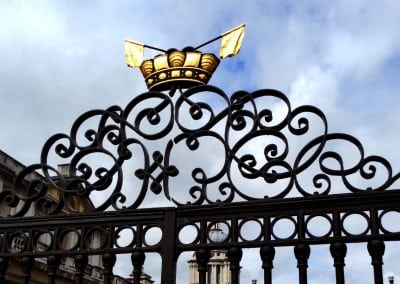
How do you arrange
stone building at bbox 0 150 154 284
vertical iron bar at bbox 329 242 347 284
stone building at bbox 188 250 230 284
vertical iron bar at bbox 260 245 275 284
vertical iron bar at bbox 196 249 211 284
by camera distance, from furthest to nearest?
stone building at bbox 0 150 154 284, stone building at bbox 188 250 230 284, vertical iron bar at bbox 196 249 211 284, vertical iron bar at bbox 260 245 275 284, vertical iron bar at bbox 329 242 347 284

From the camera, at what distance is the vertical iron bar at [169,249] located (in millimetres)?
4504

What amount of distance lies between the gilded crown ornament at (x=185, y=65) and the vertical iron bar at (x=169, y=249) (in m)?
1.07

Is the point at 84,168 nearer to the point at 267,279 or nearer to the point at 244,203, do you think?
the point at 244,203

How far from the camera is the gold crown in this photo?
16.3 feet

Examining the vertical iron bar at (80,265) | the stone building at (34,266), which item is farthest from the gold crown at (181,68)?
the stone building at (34,266)

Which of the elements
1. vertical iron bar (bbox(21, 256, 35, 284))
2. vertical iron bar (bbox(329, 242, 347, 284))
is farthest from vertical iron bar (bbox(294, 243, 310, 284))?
vertical iron bar (bbox(21, 256, 35, 284))

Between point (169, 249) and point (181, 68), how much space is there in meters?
1.44

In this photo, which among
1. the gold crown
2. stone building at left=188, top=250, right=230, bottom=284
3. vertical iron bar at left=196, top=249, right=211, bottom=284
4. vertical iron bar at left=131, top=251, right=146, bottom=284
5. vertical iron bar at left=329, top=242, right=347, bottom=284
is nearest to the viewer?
vertical iron bar at left=329, top=242, right=347, bottom=284

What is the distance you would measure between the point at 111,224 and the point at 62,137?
0.89 m

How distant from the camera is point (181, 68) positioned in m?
5.00

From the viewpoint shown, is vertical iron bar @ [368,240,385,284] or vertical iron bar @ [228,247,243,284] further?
A: vertical iron bar @ [228,247,243,284]

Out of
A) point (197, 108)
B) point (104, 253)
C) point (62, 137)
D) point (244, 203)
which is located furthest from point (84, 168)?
point (244, 203)

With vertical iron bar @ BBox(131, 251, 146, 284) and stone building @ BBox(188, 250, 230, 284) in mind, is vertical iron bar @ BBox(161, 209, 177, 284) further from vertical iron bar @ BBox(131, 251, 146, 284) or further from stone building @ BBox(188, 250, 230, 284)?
stone building @ BBox(188, 250, 230, 284)

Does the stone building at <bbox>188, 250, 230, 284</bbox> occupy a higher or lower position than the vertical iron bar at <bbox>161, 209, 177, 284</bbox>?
higher
